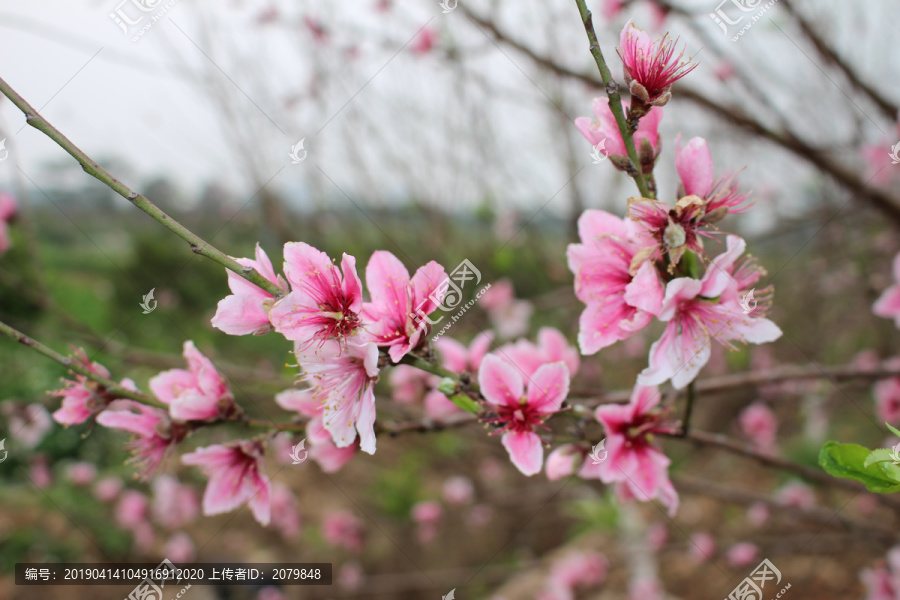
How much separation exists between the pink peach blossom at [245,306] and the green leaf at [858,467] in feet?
2.99

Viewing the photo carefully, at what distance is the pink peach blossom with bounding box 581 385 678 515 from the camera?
40.5 inches

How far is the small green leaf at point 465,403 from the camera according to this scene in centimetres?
90

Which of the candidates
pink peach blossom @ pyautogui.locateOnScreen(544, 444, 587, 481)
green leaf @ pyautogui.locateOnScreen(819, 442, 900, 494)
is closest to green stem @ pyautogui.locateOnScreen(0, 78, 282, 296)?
pink peach blossom @ pyautogui.locateOnScreen(544, 444, 587, 481)

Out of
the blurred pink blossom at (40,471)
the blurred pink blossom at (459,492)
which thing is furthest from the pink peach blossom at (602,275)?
the blurred pink blossom at (40,471)

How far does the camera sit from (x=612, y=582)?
400 cm

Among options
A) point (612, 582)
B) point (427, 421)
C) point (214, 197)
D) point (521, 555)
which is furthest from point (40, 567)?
point (427, 421)

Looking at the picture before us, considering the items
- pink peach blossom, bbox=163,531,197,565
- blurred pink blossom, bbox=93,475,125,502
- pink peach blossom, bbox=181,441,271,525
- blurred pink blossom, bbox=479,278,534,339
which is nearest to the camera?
pink peach blossom, bbox=181,441,271,525

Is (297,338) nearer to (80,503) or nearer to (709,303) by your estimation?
(709,303)

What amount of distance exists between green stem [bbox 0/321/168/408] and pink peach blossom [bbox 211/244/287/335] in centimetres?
33

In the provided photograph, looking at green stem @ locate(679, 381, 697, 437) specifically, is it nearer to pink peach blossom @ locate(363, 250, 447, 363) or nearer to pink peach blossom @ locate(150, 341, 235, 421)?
pink peach blossom @ locate(363, 250, 447, 363)

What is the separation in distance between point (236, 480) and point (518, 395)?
25.1 inches
